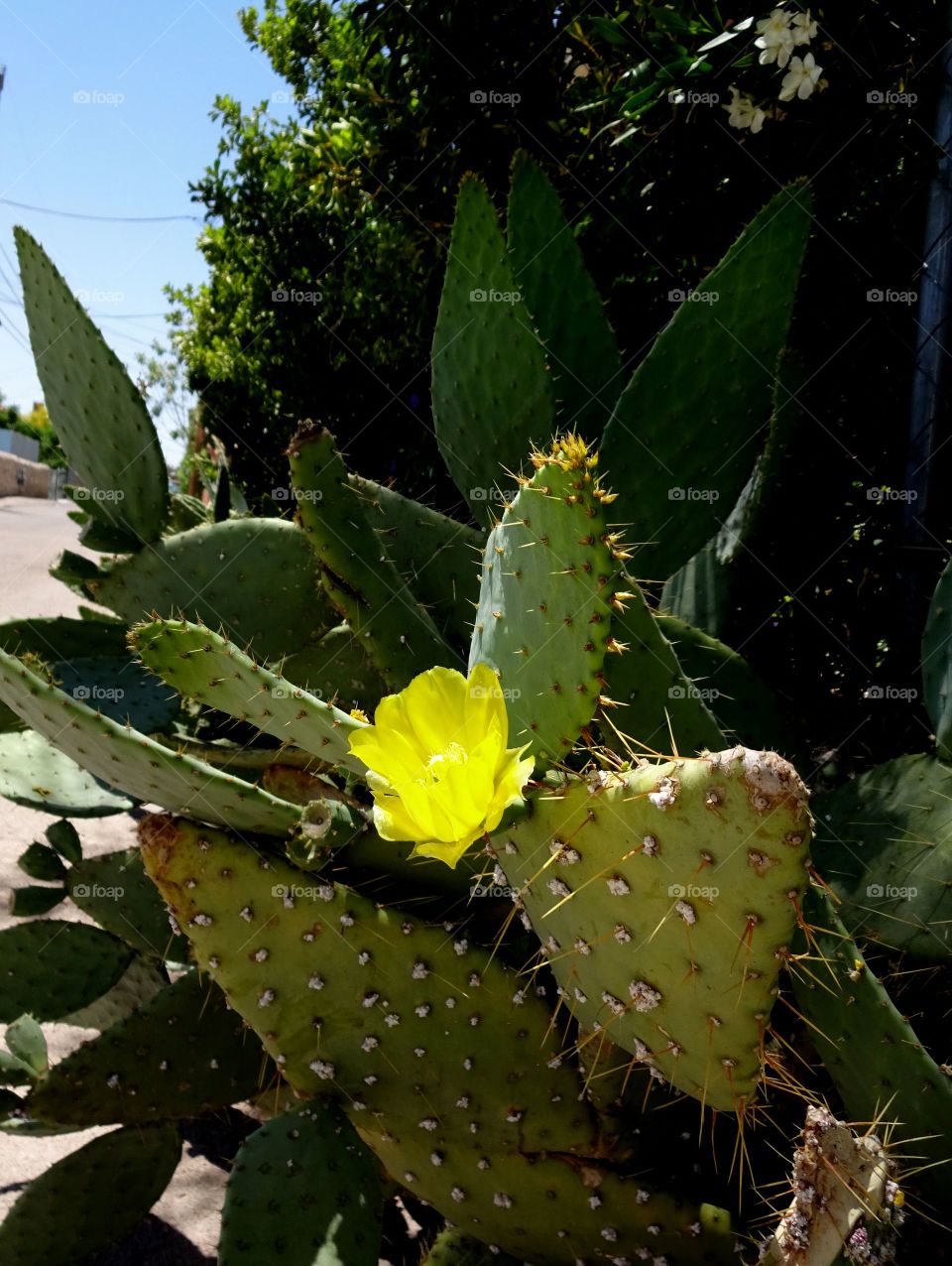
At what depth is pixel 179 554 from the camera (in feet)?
6.46

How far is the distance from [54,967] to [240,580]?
0.78 m

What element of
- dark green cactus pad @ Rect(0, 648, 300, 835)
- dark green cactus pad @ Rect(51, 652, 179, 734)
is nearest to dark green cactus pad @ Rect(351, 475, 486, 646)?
dark green cactus pad @ Rect(51, 652, 179, 734)

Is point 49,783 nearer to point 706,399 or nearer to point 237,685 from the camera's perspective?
point 237,685

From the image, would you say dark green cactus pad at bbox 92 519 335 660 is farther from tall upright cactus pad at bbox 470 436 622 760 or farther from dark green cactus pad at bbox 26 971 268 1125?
tall upright cactus pad at bbox 470 436 622 760

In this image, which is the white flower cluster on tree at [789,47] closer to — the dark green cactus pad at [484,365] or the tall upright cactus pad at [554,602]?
the dark green cactus pad at [484,365]

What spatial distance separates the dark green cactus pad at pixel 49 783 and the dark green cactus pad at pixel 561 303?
1098 millimetres

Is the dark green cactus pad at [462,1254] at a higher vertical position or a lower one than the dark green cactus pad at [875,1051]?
lower

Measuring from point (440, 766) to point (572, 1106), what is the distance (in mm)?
694

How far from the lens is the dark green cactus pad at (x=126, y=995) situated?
6.72 feet

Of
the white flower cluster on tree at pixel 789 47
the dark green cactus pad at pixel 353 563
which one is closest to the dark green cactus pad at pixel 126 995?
the dark green cactus pad at pixel 353 563

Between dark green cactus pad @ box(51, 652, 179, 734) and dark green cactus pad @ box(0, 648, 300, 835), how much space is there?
0.44 meters

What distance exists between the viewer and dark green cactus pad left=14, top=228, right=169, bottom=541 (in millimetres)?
1891

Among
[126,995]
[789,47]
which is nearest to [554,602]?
[789,47]

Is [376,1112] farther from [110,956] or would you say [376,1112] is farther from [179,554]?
[179,554]
